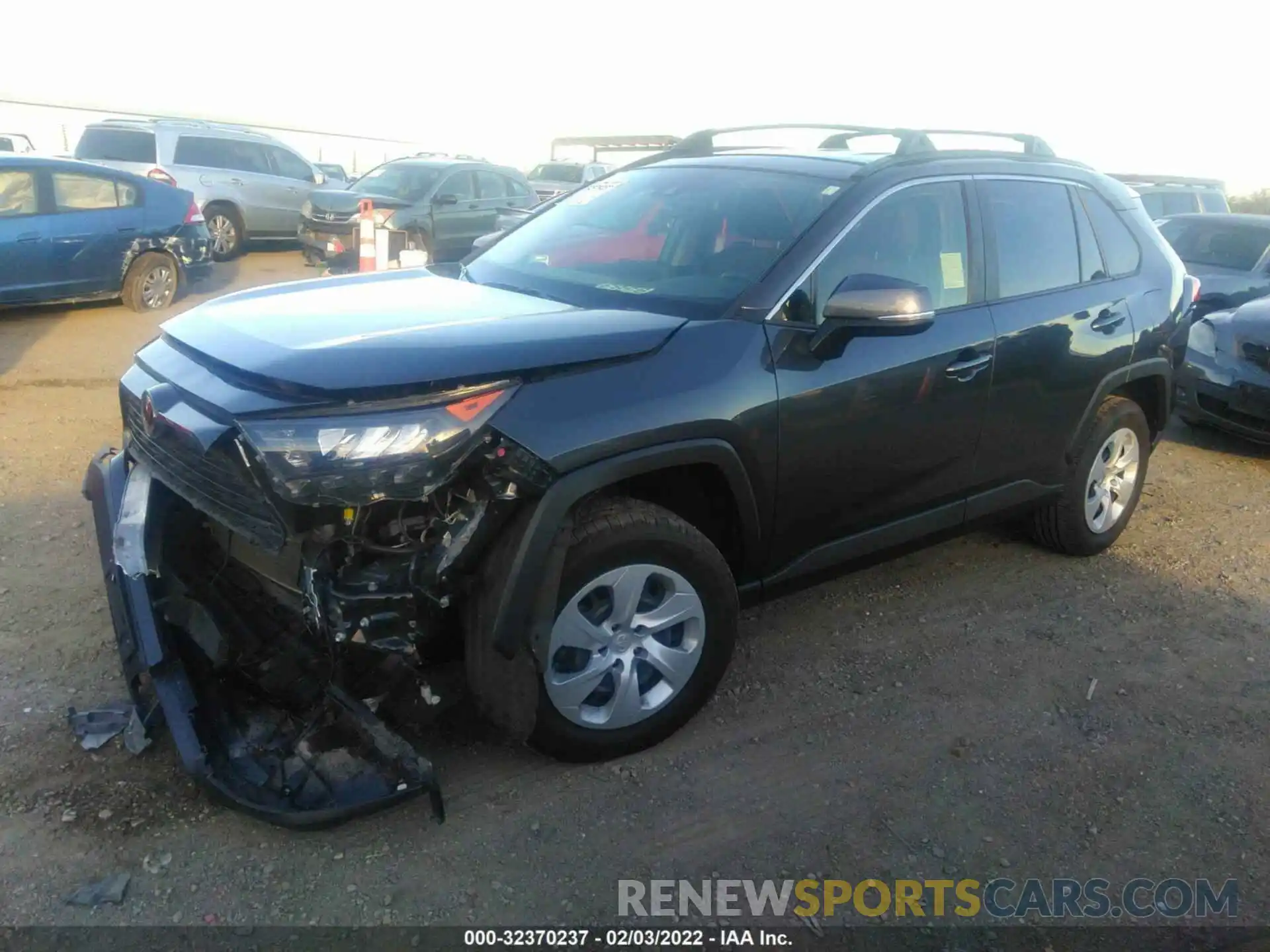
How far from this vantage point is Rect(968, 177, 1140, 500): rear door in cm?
398

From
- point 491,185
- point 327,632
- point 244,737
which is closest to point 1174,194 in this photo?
point 491,185

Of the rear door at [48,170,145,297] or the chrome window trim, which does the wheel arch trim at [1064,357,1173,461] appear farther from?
the rear door at [48,170,145,297]

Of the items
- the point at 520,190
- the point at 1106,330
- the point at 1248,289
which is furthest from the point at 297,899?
the point at 520,190

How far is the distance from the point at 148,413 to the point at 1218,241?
34.9 feet

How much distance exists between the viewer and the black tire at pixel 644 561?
9.40 ft

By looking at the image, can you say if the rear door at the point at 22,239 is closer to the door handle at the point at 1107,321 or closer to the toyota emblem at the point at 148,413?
the toyota emblem at the point at 148,413

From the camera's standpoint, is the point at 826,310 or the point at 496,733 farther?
the point at 826,310

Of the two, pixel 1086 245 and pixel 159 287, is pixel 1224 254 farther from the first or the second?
pixel 159 287

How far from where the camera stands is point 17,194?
8898 millimetres

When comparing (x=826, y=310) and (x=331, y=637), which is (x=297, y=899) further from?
(x=826, y=310)

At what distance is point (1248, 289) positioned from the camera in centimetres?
939

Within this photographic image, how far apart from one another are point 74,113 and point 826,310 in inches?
1325

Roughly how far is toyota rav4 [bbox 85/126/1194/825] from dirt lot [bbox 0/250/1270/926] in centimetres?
20

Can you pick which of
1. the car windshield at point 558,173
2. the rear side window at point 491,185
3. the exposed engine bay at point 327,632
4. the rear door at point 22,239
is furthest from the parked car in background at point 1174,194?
the exposed engine bay at point 327,632
